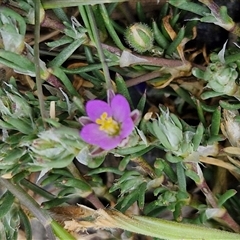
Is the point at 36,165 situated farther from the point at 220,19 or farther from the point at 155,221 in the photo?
the point at 220,19

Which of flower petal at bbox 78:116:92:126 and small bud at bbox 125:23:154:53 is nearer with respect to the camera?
flower petal at bbox 78:116:92:126

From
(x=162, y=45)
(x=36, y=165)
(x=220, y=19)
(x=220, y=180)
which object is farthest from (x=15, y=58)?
(x=220, y=180)

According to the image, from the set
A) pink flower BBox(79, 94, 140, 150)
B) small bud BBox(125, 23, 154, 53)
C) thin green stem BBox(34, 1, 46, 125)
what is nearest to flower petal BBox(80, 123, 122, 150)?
pink flower BBox(79, 94, 140, 150)

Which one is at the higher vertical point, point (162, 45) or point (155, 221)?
point (162, 45)

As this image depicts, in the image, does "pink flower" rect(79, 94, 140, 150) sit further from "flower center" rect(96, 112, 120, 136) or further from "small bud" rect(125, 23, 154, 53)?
"small bud" rect(125, 23, 154, 53)

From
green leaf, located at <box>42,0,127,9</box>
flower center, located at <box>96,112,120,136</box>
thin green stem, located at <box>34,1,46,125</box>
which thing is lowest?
flower center, located at <box>96,112,120,136</box>

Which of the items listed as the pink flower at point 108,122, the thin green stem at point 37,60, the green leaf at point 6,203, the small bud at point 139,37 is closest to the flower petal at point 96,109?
the pink flower at point 108,122

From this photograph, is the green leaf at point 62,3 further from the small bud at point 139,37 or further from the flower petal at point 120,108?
the flower petal at point 120,108
